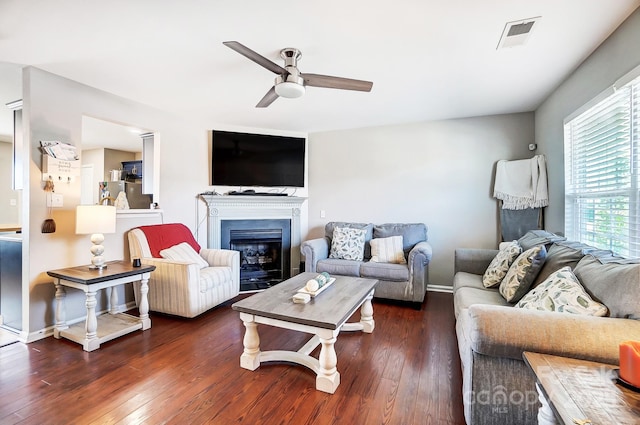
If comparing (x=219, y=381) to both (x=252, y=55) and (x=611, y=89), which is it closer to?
(x=252, y=55)

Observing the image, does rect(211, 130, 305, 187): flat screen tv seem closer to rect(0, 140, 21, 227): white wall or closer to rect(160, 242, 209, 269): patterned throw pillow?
rect(160, 242, 209, 269): patterned throw pillow

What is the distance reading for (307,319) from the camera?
6.08ft

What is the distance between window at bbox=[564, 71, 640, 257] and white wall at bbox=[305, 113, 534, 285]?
3.51 feet

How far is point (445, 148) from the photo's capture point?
4062 millimetres

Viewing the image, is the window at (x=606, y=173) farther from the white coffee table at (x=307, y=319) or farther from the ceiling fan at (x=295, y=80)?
the white coffee table at (x=307, y=319)

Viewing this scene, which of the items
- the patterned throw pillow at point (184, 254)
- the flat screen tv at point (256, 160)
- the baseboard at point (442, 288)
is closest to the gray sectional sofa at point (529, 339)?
the baseboard at point (442, 288)

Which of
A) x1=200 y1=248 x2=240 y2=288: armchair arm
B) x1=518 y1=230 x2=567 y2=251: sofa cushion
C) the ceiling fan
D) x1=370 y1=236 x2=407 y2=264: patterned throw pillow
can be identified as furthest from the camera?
x1=370 y1=236 x2=407 y2=264: patterned throw pillow

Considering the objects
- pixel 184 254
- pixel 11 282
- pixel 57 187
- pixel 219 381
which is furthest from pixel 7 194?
pixel 219 381

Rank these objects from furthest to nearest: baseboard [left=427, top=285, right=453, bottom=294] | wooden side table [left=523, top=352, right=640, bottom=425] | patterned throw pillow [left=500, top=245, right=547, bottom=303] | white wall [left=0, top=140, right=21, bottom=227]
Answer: white wall [left=0, top=140, right=21, bottom=227]
baseboard [left=427, top=285, right=453, bottom=294]
patterned throw pillow [left=500, top=245, right=547, bottom=303]
wooden side table [left=523, top=352, right=640, bottom=425]

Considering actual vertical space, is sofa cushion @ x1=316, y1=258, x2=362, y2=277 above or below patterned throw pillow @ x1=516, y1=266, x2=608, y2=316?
below

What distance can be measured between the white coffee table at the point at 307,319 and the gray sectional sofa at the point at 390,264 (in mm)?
946

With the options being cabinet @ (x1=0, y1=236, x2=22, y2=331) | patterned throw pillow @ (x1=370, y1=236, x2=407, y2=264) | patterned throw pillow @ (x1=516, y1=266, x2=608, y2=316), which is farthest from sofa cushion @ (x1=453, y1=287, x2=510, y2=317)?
cabinet @ (x1=0, y1=236, x2=22, y2=331)

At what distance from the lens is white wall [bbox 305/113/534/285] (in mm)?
3883

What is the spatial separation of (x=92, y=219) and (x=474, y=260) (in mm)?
3714
